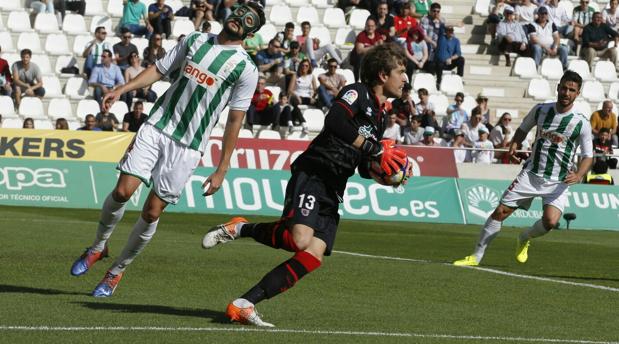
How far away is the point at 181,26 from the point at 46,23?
3.35 m

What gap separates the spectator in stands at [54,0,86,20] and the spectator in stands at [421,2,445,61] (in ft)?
28.5

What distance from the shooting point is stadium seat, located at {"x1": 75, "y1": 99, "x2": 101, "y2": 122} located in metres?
28.5

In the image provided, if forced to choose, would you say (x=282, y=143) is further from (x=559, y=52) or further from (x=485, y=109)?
(x=559, y=52)

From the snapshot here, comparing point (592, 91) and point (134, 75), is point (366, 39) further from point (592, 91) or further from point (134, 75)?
point (592, 91)

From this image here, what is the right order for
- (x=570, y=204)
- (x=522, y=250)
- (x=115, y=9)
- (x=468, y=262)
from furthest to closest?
1. (x=115, y=9)
2. (x=570, y=204)
3. (x=522, y=250)
4. (x=468, y=262)

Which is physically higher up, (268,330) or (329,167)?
(329,167)

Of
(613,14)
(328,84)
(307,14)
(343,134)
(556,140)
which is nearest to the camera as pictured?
(343,134)

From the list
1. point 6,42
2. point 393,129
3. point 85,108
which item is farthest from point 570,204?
point 6,42

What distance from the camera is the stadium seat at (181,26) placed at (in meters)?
30.9

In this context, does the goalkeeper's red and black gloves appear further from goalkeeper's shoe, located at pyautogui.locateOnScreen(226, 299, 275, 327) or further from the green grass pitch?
goalkeeper's shoe, located at pyautogui.locateOnScreen(226, 299, 275, 327)

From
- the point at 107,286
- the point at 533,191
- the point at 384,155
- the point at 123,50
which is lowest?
the point at 123,50

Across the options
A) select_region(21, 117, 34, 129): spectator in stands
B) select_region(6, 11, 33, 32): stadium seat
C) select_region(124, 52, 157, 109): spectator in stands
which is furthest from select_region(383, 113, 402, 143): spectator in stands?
select_region(6, 11, 33, 32): stadium seat

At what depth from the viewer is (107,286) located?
34.2 feet

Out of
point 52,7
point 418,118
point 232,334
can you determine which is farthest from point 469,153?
point 232,334
